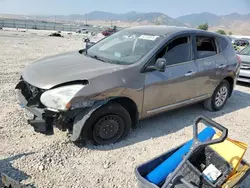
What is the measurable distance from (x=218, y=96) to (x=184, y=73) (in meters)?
1.54

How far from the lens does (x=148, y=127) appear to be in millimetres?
4387

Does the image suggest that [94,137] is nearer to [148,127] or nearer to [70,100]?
[70,100]

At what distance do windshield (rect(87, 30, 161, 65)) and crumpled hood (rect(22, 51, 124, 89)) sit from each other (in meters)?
0.24

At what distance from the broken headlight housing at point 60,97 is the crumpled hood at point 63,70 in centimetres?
10

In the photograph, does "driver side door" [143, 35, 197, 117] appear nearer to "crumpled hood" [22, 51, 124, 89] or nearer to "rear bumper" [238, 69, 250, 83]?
"crumpled hood" [22, 51, 124, 89]

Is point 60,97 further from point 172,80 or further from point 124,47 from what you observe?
point 172,80

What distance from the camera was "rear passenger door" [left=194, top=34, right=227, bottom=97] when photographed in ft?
15.1

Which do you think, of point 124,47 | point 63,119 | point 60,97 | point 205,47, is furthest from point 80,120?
point 205,47

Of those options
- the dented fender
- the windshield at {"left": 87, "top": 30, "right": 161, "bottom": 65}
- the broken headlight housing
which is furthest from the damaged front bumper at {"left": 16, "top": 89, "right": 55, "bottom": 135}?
the windshield at {"left": 87, "top": 30, "right": 161, "bottom": 65}

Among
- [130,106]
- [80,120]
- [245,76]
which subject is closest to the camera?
[80,120]

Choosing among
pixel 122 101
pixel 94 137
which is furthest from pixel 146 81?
pixel 94 137

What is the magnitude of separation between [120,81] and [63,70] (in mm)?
820

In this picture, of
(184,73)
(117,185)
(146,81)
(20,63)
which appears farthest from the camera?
(20,63)

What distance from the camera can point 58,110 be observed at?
3.11 m
